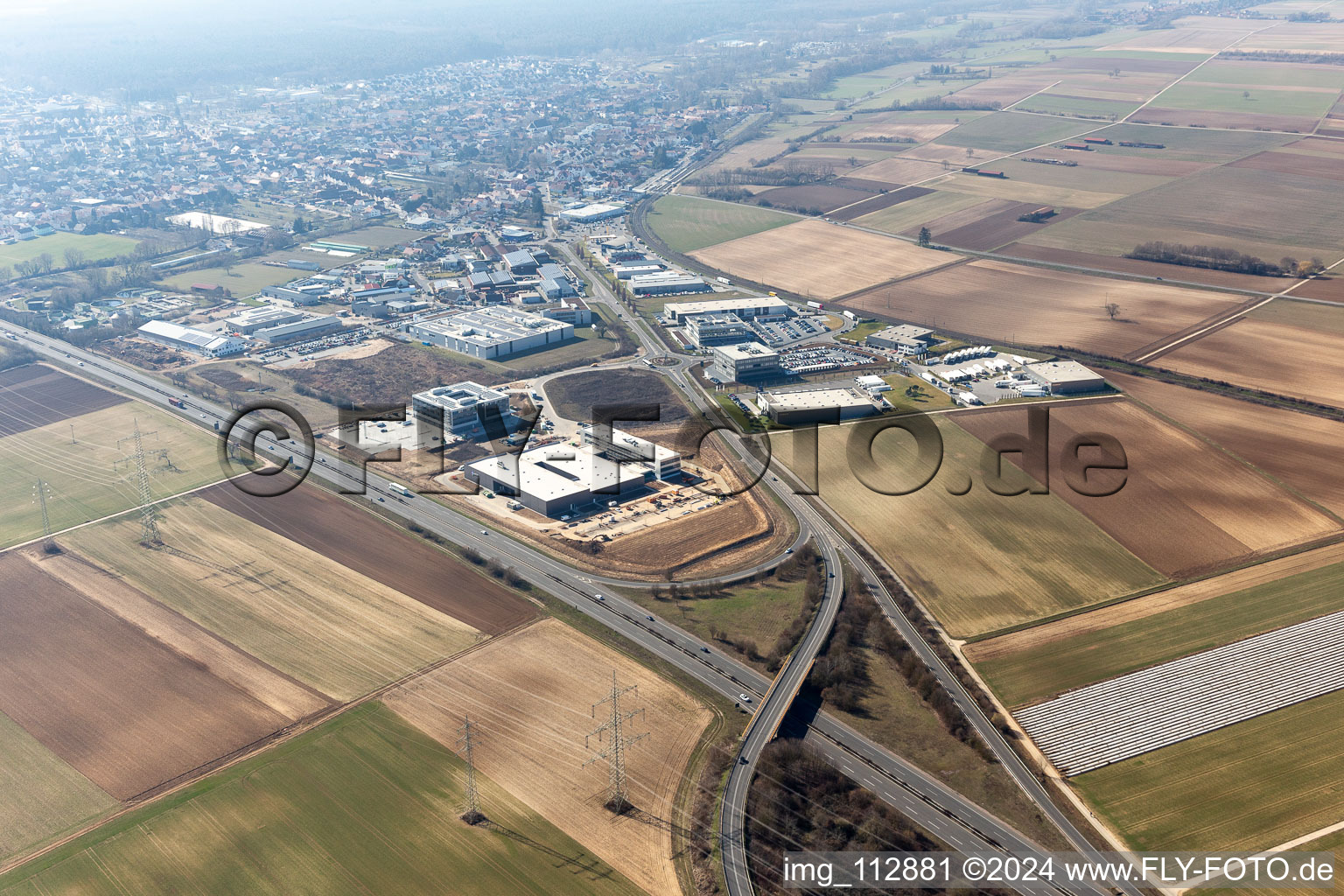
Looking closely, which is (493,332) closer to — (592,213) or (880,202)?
(592,213)

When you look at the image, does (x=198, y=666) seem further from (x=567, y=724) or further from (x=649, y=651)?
(x=649, y=651)

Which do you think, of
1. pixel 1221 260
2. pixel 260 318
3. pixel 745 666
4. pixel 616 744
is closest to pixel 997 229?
pixel 1221 260

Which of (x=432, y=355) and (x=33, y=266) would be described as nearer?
(x=432, y=355)

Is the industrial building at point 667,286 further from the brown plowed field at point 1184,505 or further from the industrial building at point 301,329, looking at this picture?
the brown plowed field at point 1184,505

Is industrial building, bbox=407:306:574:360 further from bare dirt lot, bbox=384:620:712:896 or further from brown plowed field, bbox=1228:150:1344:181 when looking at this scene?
brown plowed field, bbox=1228:150:1344:181

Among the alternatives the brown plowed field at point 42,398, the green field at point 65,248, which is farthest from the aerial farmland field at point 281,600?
the green field at point 65,248

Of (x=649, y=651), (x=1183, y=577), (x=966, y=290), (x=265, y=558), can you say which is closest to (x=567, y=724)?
(x=649, y=651)
